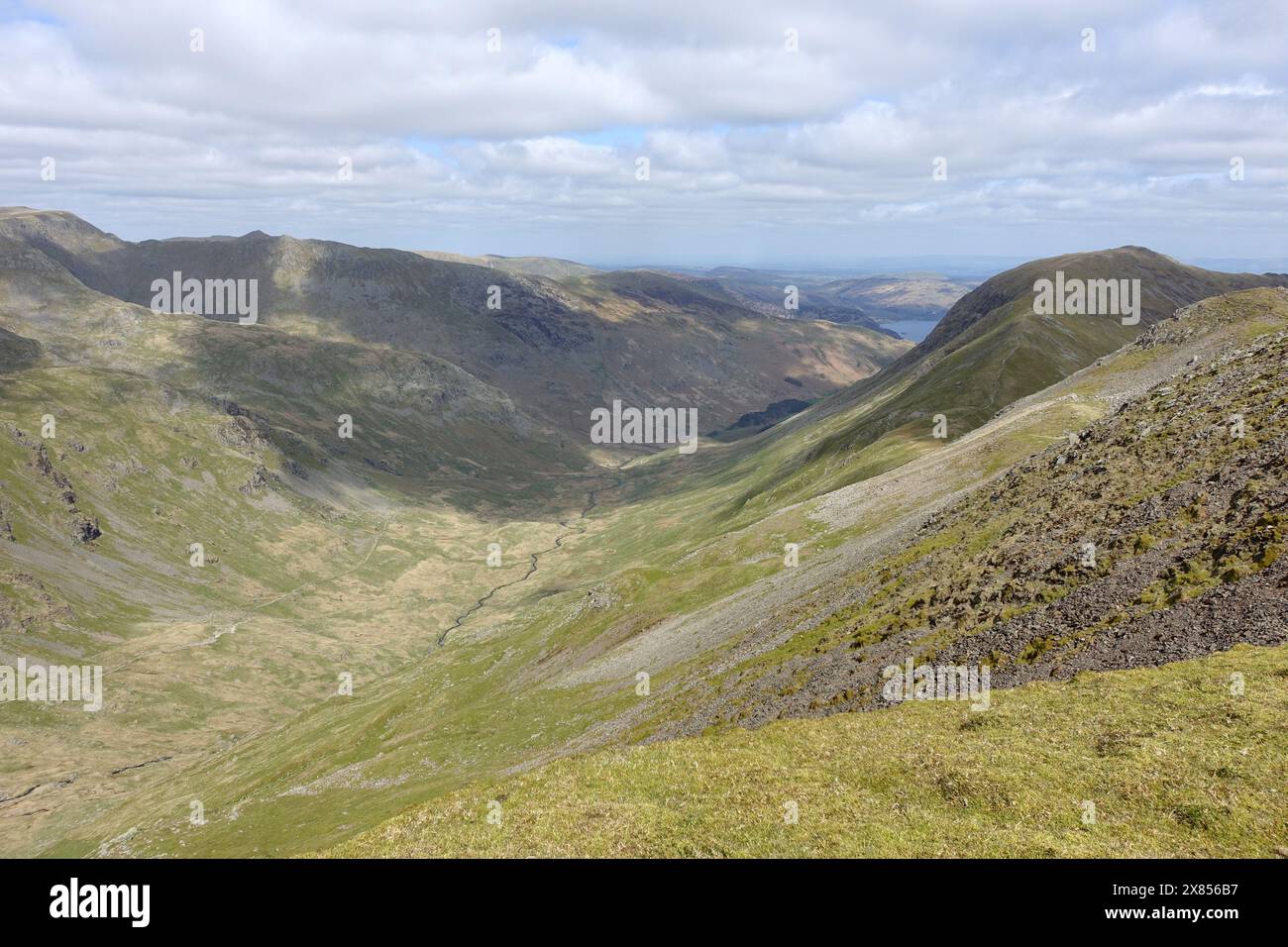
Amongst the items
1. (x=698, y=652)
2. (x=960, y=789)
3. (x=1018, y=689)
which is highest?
(x=1018, y=689)

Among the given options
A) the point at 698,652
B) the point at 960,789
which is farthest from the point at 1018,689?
the point at 698,652

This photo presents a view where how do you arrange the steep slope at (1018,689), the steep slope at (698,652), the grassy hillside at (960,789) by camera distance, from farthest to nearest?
the steep slope at (698,652)
the steep slope at (1018,689)
the grassy hillside at (960,789)

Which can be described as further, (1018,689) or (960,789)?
(1018,689)

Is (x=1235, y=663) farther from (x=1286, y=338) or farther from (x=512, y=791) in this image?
(x=1286, y=338)

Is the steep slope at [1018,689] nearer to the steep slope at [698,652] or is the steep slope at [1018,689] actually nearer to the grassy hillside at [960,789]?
the grassy hillside at [960,789]

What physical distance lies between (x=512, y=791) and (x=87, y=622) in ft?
699

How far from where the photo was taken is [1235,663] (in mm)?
31375

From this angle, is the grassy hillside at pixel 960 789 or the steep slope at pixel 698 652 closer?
the grassy hillside at pixel 960 789

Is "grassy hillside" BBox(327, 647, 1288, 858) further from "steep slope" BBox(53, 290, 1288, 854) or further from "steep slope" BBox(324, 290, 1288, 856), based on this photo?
"steep slope" BBox(53, 290, 1288, 854)

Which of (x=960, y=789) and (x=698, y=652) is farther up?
(x=960, y=789)

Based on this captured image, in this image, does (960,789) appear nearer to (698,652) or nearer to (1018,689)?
(1018,689)

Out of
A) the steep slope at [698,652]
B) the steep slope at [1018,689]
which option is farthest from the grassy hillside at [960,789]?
the steep slope at [698,652]

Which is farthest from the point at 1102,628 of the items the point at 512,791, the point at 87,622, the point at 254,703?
the point at 87,622
